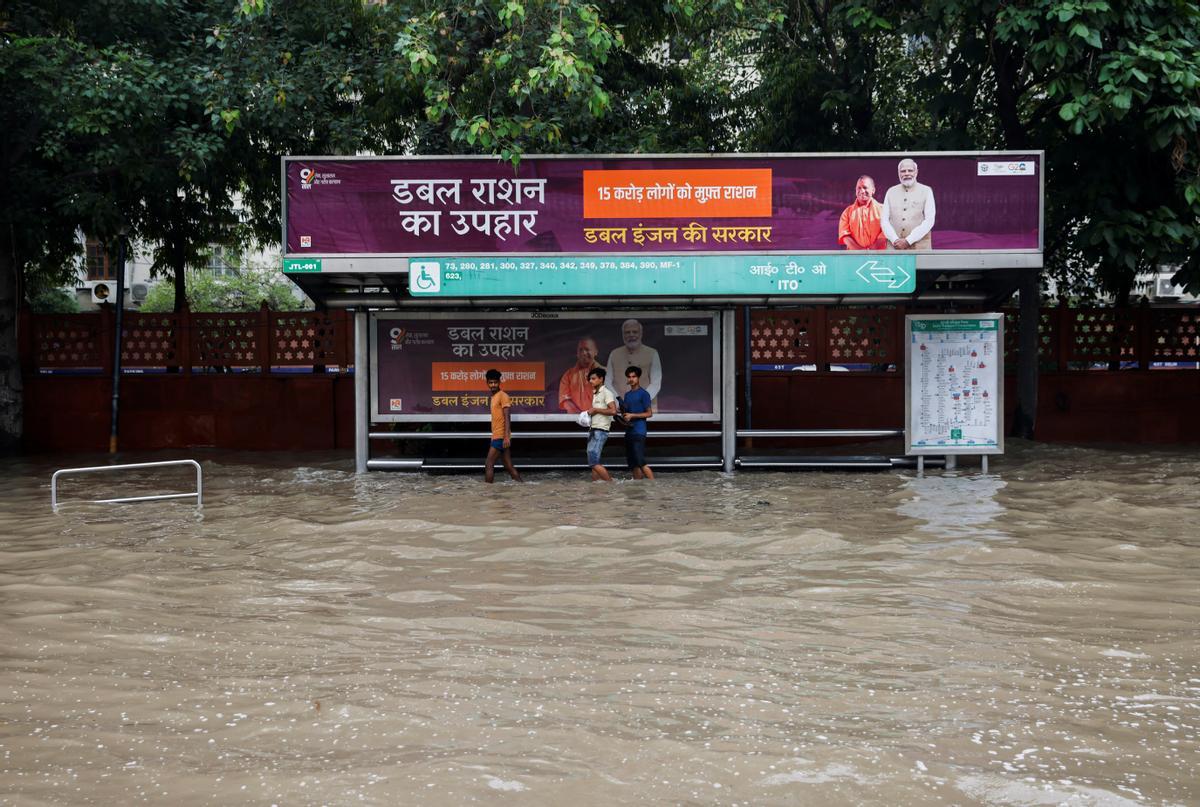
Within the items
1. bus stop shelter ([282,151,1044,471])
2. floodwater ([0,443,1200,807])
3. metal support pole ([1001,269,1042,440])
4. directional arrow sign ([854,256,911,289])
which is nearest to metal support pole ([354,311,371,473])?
bus stop shelter ([282,151,1044,471])

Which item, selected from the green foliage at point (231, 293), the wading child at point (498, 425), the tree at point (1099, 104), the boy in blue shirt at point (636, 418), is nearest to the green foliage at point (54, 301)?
the green foliage at point (231, 293)

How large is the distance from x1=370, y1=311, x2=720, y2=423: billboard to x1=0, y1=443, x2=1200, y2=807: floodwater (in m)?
3.55

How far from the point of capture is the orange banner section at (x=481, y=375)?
15156 mm

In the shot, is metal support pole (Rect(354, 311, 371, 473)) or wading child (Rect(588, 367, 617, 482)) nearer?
wading child (Rect(588, 367, 617, 482))

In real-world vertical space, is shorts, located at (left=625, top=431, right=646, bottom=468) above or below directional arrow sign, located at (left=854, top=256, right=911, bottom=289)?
below

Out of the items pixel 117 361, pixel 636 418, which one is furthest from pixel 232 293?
pixel 636 418

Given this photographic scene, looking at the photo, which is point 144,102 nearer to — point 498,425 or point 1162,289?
point 498,425

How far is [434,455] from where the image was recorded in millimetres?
17094

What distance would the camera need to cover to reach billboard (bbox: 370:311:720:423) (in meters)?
15.1

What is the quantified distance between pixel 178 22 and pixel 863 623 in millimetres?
14208

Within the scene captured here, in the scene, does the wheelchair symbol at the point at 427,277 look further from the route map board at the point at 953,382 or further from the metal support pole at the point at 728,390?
the route map board at the point at 953,382

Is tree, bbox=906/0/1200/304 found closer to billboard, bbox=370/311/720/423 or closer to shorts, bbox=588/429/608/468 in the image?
billboard, bbox=370/311/720/423

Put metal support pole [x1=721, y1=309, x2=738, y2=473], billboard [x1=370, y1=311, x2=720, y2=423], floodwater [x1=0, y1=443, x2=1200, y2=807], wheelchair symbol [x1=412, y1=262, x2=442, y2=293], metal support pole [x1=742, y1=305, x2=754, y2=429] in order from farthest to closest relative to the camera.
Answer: metal support pole [x1=742, y1=305, x2=754, y2=429] → billboard [x1=370, y1=311, x2=720, y2=423] → metal support pole [x1=721, y1=309, x2=738, y2=473] → wheelchair symbol [x1=412, y1=262, x2=442, y2=293] → floodwater [x1=0, y1=443, x2=1200, y2=807]

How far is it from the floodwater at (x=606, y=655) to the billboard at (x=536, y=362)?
3.55 meters
